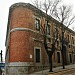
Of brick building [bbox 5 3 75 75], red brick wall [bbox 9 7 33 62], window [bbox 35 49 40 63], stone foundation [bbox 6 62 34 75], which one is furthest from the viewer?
window [bbox 35 49 40 63]

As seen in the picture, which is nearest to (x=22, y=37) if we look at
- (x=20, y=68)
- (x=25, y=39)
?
(x=25, y=39)

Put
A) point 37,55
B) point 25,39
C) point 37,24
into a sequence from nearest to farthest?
point 25,39 → point 37,55 → point 37,24

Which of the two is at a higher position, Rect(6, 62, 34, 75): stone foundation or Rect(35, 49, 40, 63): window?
Rect(35, 49, 40, 63): window

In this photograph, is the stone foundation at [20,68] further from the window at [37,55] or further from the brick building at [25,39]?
the window at [37,55]

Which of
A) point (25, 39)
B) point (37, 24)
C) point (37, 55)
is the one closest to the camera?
point (25, 39)

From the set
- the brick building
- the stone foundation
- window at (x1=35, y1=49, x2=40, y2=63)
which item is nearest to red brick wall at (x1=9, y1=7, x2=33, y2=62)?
the brick building

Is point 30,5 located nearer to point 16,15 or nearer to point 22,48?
point 16,15

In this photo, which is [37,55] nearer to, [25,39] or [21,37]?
[25,39]

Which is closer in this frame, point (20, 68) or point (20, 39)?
point (20, 68)

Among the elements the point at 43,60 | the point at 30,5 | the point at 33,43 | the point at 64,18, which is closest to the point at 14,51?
the point at 33,43

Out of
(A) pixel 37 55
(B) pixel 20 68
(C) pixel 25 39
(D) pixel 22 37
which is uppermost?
(D) pixel 22 37

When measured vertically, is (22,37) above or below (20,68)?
above

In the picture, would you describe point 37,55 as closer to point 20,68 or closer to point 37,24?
point 20,68

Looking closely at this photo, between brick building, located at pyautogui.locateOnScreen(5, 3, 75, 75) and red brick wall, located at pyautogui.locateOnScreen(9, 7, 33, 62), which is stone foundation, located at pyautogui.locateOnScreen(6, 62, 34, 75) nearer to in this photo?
brick building, located at pyautogui.locateOnScreen(5, 3, 75, 75)
